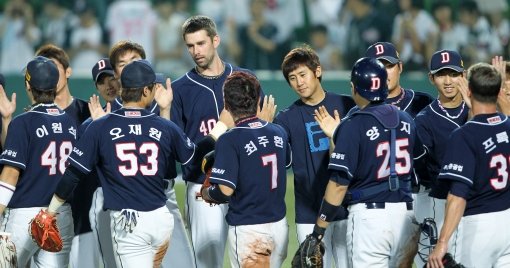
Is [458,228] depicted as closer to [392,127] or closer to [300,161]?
[392,127]

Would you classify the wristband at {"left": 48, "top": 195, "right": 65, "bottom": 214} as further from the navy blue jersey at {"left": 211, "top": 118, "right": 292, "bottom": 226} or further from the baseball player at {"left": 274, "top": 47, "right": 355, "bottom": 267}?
the baseball player at {"left": 274, "top": 47, "right": 355, "bottom": 267}

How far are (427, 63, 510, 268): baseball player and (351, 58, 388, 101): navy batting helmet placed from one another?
645 millimetres

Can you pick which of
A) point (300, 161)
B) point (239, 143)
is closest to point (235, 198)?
point (239, 143)

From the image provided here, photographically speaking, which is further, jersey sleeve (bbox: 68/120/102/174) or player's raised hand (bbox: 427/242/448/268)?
jersey sleeve (bbox: 68/120/102/174)

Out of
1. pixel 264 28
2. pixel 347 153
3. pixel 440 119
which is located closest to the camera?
pixel 347 153

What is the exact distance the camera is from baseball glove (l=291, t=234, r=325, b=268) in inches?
266

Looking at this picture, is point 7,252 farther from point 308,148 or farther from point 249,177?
point 308,148

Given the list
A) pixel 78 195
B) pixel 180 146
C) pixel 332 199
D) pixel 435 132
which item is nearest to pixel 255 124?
pixel 180 146

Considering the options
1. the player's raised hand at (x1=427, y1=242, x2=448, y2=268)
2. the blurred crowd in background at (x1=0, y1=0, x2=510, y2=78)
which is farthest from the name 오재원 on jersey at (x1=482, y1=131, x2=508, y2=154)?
the blurred crowd in background at (x1=0, y1=0, x2=510, y2=78)

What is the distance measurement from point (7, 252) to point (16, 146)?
85 centimetres

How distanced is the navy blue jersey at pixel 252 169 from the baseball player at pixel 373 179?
0.41 meters

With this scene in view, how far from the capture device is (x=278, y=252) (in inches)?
279

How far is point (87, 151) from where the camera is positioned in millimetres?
6945

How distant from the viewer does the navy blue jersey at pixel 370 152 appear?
674 centimetres
